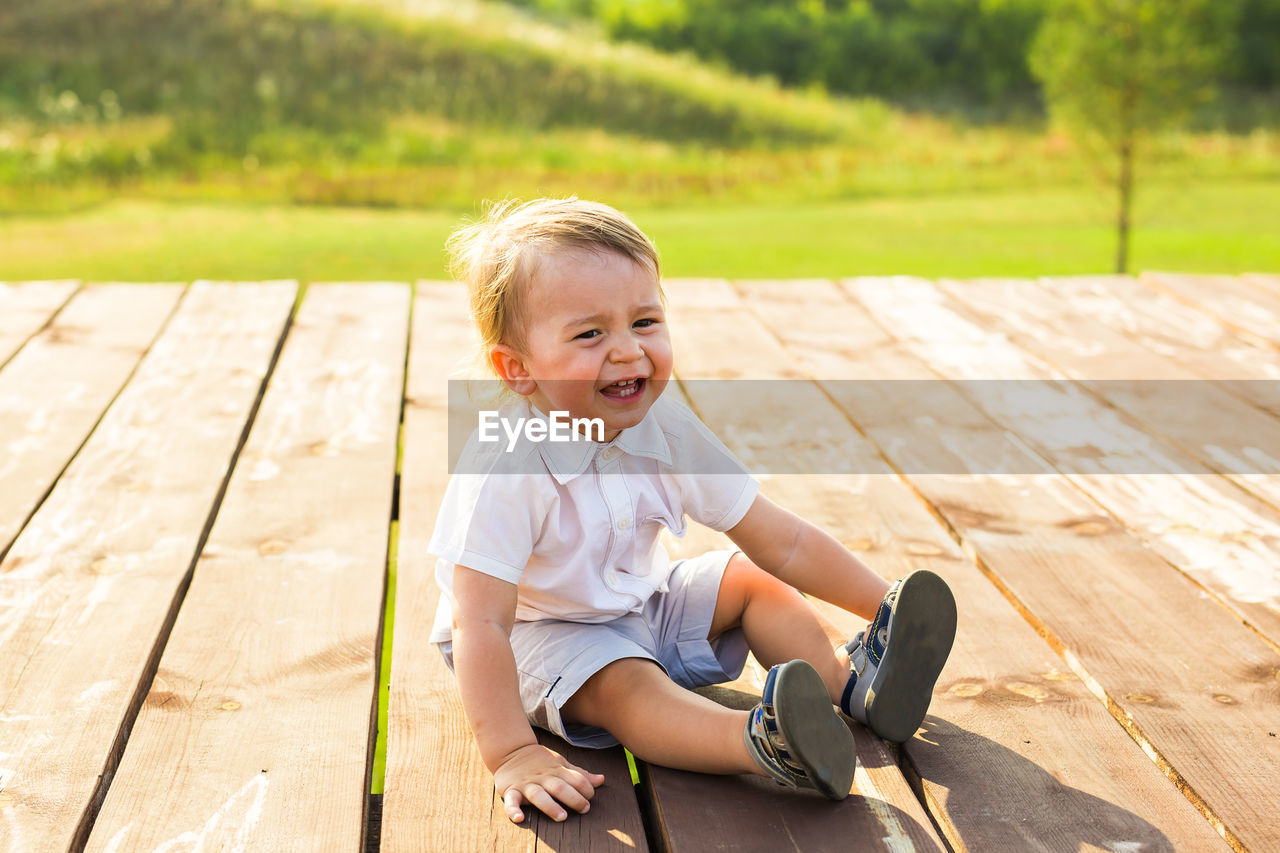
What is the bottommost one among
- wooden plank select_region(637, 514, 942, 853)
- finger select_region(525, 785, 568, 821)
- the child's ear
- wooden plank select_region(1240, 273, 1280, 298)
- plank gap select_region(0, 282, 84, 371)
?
wooden plank select_region(1240, 273, 1280, 298)

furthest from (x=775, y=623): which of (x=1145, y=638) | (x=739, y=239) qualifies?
(x=739, y=239)

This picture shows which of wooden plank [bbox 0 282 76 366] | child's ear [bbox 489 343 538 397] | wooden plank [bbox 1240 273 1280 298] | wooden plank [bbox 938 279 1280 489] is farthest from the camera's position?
wooden plank [bbox 1240 273 1280 298]

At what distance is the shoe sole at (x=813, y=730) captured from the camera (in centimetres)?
135

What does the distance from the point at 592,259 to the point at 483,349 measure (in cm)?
23

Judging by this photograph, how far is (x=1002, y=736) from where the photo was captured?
1601 millimetres

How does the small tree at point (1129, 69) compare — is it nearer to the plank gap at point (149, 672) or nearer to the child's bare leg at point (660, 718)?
the plank gap at point (149, 672)

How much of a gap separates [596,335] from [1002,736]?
761 millimetres

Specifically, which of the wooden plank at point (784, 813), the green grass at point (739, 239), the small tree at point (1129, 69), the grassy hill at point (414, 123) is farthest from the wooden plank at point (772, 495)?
the grassy hill at point (414, 123)

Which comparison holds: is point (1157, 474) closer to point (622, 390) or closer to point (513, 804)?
point (622, 390)

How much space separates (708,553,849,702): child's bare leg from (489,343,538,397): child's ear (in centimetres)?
40

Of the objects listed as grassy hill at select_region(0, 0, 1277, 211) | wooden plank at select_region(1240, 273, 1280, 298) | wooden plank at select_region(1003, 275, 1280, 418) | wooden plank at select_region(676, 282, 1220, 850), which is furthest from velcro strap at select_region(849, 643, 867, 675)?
grassy hill at select_region(0, 0, 1277, 211)

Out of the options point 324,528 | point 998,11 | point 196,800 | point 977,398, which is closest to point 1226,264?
point 977,398

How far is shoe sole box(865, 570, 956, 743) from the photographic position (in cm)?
154

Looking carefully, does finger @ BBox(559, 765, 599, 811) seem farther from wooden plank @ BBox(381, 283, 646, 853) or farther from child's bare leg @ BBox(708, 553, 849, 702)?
child's bare leg @ BBox(708, 553, 849, 702)
